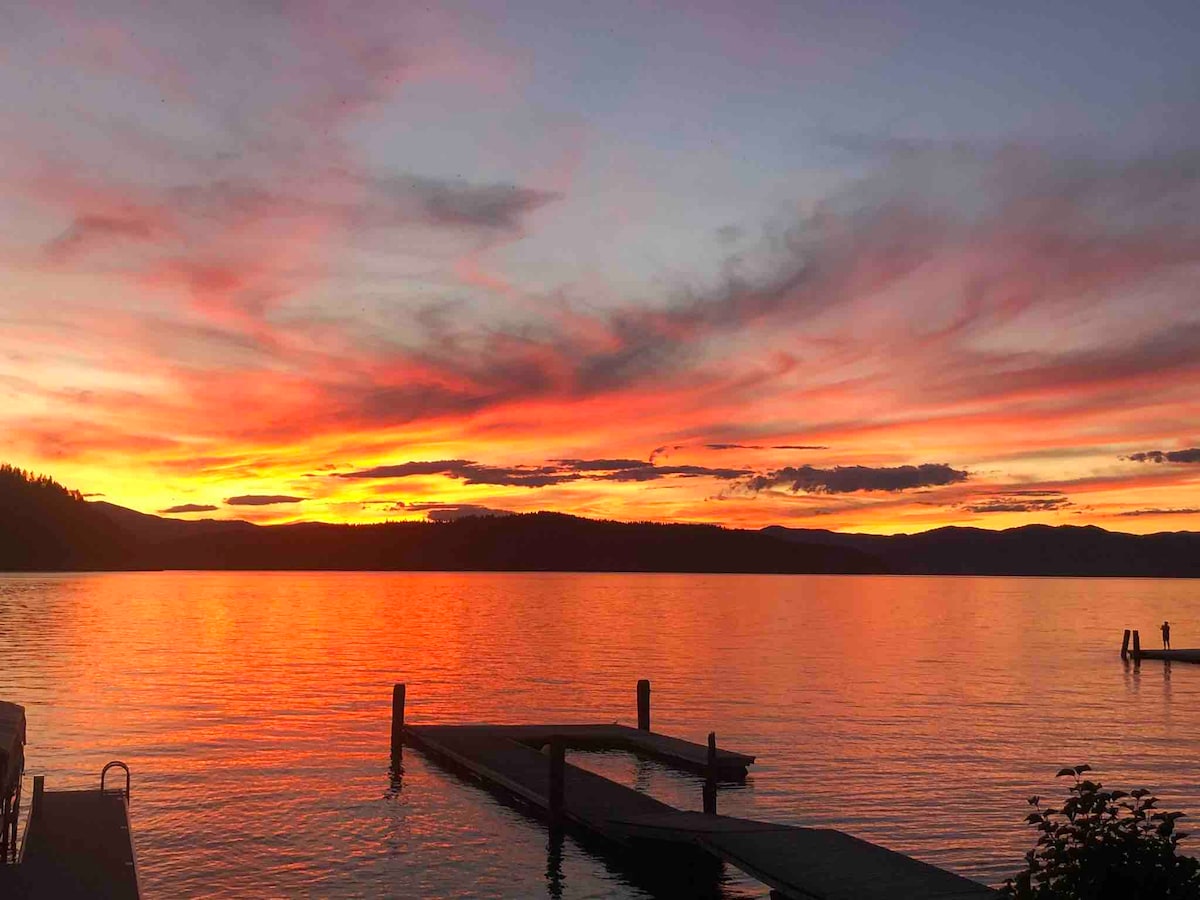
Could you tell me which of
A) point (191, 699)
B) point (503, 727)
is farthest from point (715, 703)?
point (191, 699)

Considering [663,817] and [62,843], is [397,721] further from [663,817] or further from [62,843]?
[62,843]

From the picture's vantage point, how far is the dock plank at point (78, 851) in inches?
790

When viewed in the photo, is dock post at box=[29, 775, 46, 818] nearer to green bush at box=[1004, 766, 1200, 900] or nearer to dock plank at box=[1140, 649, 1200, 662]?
green bush at box=[1004, 766, 1200, 900]

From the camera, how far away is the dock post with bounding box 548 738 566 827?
103ft

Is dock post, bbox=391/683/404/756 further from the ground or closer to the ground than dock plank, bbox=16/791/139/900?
closer to the ground

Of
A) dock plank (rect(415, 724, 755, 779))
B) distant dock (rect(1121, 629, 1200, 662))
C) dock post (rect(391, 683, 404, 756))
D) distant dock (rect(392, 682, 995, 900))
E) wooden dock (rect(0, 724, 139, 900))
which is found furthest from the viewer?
distant dock (rect(1121, 629, 1200, 662))

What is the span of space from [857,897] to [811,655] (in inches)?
3113

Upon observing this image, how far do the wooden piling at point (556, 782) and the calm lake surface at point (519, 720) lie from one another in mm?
782

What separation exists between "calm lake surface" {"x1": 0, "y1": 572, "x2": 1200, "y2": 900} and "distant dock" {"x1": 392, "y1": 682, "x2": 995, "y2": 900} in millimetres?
880

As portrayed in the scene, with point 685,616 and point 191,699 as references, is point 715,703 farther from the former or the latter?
point 685,616

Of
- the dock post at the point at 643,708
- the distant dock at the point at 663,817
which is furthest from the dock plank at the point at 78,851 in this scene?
the dock post at the point at 643,708

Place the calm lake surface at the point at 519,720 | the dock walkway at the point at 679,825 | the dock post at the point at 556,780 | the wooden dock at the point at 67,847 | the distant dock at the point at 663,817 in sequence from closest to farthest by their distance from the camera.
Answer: the wooden dock at the point at 67,847, the dock walkway at the point at 679,825, the distant dock at the point at 663,817, the calm lake surface at the point at 519,720, the dock post at the point at 556,780

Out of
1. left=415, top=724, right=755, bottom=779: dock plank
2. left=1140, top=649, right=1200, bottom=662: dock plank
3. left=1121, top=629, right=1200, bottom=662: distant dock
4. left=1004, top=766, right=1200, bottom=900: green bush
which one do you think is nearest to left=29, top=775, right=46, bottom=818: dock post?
left=415, top=724, right=755, bottom=779: dock plank

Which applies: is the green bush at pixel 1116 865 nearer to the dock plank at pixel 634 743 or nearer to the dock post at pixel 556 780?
the dock post at pixel 556 780
